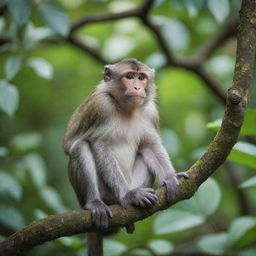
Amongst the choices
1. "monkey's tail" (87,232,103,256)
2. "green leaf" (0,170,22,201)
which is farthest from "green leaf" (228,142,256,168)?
"green leaf" (0,170,22,201)

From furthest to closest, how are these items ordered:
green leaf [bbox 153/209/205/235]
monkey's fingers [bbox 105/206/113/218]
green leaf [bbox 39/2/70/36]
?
1. green leaf [bbox 39/2/70/36]
2. green leaf [bbox 153/209/205/235]
3. monkey's fingers [bbox 105/206/113/218]

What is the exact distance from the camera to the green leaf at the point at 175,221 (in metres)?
5.12

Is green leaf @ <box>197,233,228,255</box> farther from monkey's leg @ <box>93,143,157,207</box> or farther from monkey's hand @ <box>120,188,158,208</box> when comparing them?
monkey's hand @ <box>120,188,158,208</box>

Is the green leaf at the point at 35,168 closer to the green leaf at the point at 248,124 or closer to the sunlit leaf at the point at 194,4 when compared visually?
the sunlit leaf at the point at 194,4

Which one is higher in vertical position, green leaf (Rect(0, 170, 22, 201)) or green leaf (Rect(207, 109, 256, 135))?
green leaf (Rect(0, 170, 22, 201))

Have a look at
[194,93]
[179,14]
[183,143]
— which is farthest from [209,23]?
[183,143]

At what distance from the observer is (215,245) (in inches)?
211

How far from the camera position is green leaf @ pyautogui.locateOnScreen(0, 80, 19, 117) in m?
4.83

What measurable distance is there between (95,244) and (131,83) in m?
1.66

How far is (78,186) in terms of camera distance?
504 cm

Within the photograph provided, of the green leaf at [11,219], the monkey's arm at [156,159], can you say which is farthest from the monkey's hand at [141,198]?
the green leaf at [11,219]

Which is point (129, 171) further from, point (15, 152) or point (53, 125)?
point (53, 125)

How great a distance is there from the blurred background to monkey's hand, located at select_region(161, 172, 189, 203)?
487 millimetres

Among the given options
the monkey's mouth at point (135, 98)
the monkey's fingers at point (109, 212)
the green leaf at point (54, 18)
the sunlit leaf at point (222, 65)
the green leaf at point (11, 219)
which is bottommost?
the monkey's fingers at point (109, 212)
